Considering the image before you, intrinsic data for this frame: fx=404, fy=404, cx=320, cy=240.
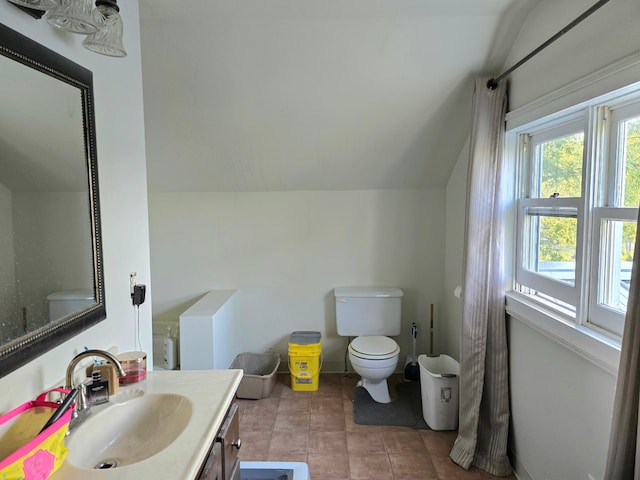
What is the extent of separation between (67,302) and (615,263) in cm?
198

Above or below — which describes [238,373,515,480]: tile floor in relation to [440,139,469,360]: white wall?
below

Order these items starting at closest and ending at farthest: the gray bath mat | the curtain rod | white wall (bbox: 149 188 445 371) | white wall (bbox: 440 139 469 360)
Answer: the curtain rod, the gray bath mat, white wall (bbox: 440 139 469 360), white wall (bbox: 149 188 445 371)

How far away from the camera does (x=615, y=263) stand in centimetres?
158

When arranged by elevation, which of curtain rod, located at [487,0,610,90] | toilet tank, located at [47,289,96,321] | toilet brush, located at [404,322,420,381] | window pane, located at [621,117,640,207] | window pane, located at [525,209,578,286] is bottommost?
toilet brush, located at [404,322,420,381]

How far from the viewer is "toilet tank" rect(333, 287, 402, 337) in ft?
11.0

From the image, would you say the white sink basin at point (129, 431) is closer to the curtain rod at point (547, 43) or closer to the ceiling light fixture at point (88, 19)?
the ceiling light fixture at point (88, 19)

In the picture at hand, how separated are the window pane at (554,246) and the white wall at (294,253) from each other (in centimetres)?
135

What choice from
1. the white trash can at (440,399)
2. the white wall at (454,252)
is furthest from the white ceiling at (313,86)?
the white trash can at (440,399)

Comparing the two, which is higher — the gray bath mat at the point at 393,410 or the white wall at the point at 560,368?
the white wall at the point at 560,368

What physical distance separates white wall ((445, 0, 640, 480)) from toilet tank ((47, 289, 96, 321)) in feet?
6.07

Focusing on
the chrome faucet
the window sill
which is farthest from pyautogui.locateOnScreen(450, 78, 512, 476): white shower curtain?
the chrome faucet

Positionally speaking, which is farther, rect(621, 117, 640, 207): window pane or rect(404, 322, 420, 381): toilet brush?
rect(404, 322, 420, 381): toilet brush

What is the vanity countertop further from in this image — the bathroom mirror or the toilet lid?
the toilet lid

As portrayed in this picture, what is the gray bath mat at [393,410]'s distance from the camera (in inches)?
109
